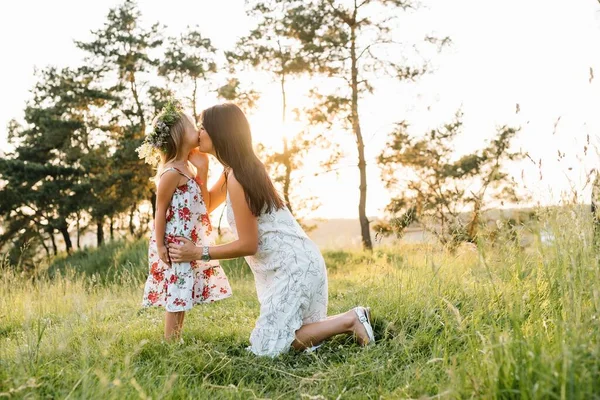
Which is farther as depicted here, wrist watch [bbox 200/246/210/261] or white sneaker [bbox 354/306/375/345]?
wrist watch [bbox 200/246/210/261]

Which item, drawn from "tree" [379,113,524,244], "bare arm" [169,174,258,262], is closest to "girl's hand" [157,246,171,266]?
"bare arm" [169,174,258,262]

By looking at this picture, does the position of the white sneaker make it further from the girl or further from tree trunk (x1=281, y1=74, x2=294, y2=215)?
tree trunk (x1=281, y1=74, x2=294, y2=215)

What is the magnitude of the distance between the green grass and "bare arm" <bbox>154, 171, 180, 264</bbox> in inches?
24.0

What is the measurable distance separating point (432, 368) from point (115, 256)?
13.2m

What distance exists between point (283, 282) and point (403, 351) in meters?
0.92

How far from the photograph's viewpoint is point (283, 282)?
154 inches

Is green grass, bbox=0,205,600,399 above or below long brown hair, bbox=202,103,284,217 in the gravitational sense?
below

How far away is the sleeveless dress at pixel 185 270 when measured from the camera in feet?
13.0

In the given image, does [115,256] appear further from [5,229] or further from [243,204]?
[5,229]

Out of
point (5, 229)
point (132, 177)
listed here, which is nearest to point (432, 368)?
point (132, 177)

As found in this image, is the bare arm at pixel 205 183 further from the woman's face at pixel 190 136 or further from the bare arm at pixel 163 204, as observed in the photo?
the bare arm at pixel 163 204

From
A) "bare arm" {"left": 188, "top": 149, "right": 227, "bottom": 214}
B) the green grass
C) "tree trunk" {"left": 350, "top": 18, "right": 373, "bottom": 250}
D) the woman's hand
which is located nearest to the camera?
the green grass

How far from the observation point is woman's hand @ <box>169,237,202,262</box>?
3.91m

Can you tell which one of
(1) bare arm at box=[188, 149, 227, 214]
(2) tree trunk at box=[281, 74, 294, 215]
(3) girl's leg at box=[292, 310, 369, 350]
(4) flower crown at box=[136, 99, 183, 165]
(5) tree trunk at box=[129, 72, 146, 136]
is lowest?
(3) girl's leg at box=[292, 310, 369, 350]
